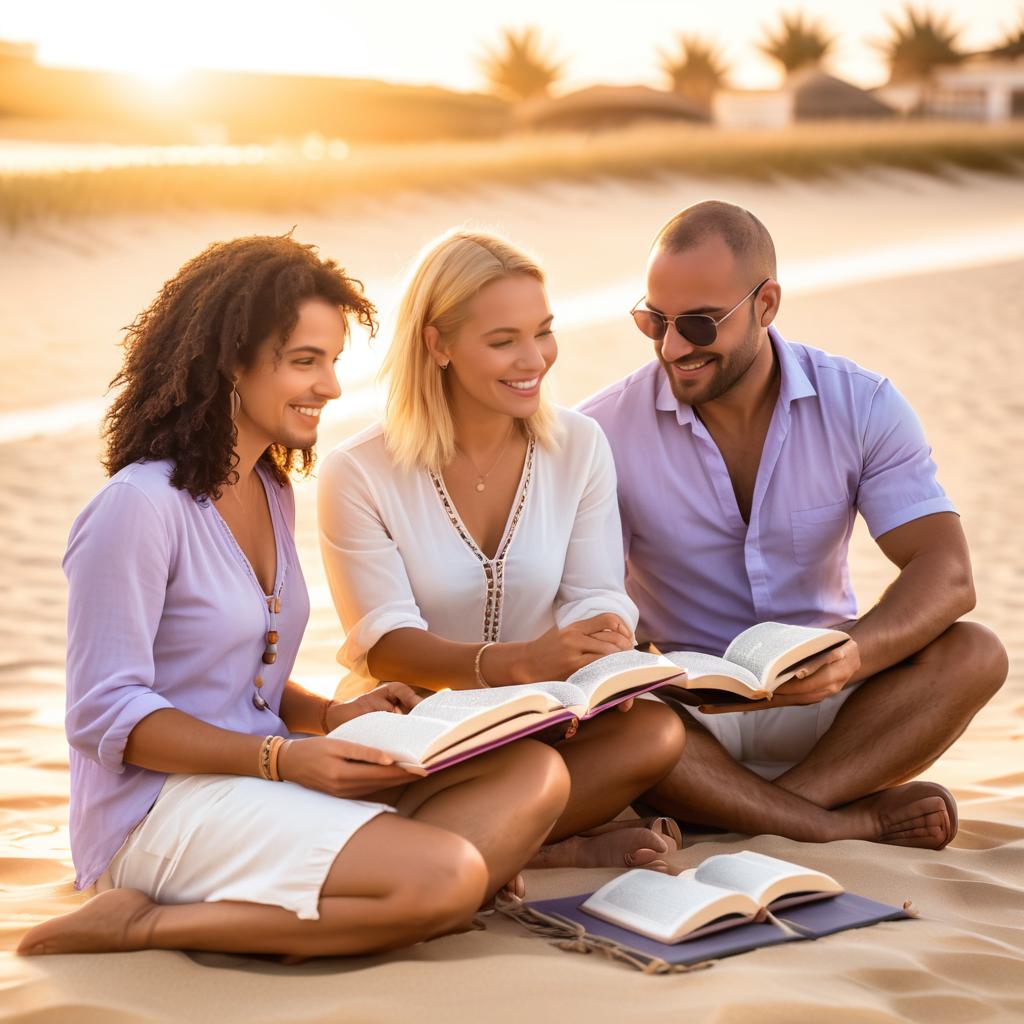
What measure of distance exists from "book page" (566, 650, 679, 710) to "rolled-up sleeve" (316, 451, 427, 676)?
2.03ft

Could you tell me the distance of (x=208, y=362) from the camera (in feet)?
11.8

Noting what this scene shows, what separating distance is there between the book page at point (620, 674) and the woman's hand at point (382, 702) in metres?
0.37

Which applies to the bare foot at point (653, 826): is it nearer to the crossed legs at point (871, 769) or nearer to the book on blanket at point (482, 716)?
the crossed legs at point (871, 769)

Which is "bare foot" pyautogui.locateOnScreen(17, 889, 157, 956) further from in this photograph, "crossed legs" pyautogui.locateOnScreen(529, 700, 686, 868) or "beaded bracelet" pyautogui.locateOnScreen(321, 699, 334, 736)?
"crossed legs" pyautogui.locateOnScreen(529, 700, 686, 868)

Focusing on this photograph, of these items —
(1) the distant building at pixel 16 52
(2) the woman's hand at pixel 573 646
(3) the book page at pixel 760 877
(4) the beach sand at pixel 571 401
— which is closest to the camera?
(4) the beach sand at pixel 571 401

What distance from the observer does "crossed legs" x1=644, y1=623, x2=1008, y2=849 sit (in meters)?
4.24

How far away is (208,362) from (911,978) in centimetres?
196

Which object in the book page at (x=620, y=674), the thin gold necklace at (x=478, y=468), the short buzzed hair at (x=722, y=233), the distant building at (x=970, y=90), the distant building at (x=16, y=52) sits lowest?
the book page at (x=620, y=674)

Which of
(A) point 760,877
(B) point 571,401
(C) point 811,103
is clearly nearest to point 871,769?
(A) point 760,877

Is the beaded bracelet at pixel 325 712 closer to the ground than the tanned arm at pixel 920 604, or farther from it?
closer to the ground

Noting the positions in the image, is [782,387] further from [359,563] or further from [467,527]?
[359,563]

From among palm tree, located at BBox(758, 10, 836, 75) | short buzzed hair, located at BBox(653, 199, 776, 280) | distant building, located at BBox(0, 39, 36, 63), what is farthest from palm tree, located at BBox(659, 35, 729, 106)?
short buzzed hair, located at BBox(653, 199, 776, 280)

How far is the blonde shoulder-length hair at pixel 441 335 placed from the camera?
424 centimetres

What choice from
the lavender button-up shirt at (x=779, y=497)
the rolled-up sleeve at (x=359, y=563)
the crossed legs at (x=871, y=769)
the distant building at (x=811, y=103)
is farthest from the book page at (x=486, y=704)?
the distant building at (x=811, y=103)
